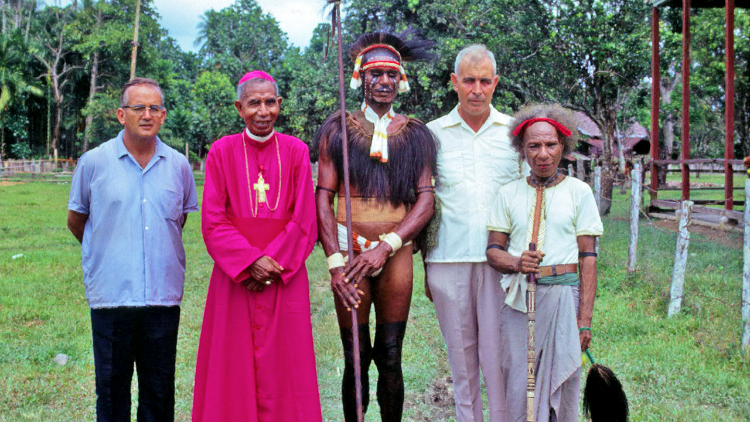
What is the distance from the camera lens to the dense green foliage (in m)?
14.5

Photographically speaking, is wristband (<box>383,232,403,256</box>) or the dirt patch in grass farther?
the dirt patch in grass

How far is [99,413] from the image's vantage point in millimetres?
3582

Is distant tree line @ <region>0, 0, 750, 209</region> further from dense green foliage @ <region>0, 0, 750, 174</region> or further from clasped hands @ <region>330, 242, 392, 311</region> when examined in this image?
clasped hands @ <region>330, 242, 392, 311</region>

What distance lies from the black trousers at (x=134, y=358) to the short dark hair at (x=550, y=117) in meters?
2.12

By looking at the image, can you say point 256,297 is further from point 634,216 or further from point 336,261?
point 634,216

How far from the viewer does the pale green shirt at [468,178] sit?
3.84 m

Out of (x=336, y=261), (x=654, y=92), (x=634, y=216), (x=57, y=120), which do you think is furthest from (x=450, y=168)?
(x=57, y=120)

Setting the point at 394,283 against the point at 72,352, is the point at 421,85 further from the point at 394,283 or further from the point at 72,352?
the point at 394,283

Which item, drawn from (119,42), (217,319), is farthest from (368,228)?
(119,42)

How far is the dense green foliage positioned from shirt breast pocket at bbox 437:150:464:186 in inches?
34.3

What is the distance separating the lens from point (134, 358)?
3.65m

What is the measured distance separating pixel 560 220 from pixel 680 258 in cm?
381

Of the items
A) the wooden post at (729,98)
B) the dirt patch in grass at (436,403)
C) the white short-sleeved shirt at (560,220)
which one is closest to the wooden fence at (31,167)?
the wooden post at (729,98)

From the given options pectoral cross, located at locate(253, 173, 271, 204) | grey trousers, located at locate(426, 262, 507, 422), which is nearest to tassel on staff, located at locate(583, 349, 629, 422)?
grey trousers, located at locate(426, 262, 507, 422)
